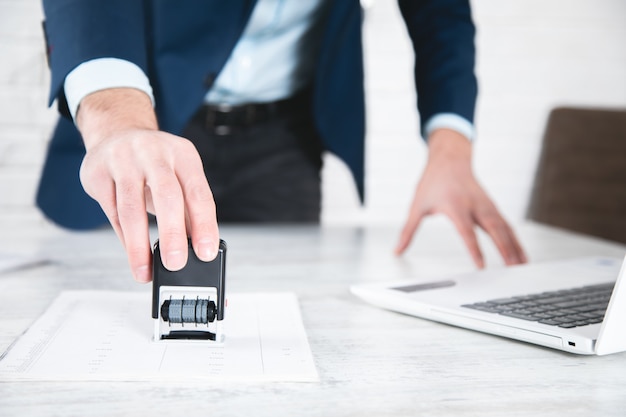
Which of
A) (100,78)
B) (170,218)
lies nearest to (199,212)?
(170,218)

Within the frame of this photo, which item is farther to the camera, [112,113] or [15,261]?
[15,261]

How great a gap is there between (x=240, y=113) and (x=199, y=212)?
859mm

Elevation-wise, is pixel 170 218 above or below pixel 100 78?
below

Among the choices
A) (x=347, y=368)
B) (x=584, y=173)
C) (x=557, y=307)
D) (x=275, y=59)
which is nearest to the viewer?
(x=347, y=368)

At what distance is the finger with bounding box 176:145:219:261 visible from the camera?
52cm

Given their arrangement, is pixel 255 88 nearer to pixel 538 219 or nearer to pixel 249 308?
pixel 249 308

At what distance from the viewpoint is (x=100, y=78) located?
2.34ft

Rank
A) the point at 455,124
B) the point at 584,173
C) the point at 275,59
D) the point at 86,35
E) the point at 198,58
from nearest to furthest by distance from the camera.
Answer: the point at 86,35, the point at 198,58, the point at 455,124, the point at 275,59, the point at 584,173

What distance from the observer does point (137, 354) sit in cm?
50

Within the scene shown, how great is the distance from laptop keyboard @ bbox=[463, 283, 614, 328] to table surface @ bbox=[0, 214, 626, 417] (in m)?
0.03

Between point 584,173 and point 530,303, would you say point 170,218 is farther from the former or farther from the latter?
point 584,173

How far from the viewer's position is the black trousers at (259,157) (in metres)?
1.34

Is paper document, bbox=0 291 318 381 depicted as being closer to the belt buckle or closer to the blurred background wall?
the belt buckle

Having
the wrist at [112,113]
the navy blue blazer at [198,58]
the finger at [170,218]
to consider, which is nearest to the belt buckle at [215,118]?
the navy blue blazer at [198,58]
